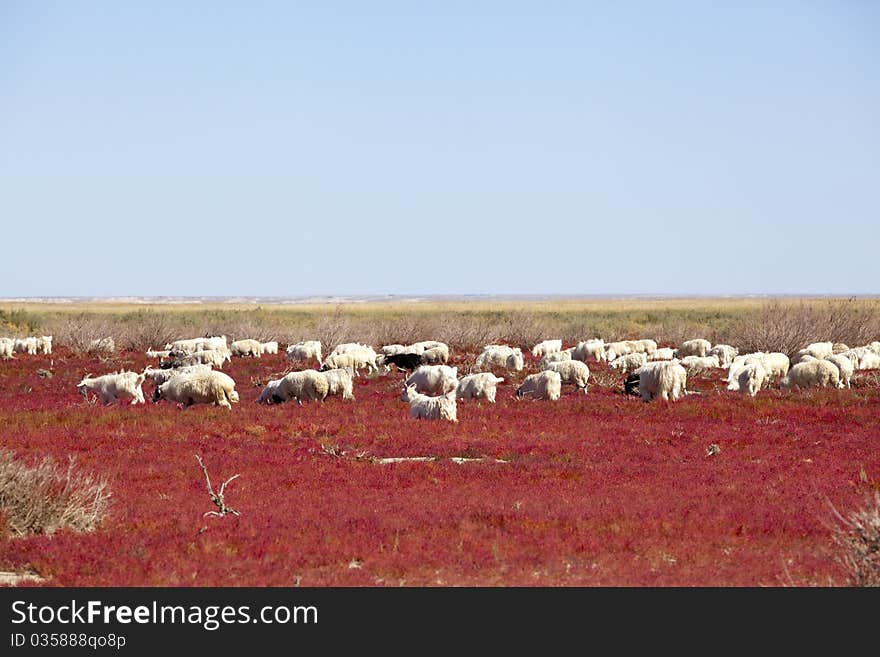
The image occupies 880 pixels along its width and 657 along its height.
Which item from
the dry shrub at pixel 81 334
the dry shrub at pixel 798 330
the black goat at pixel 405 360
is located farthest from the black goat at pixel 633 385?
the dry shrub at pixel 81 334

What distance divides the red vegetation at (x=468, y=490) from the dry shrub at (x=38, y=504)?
0.25 m

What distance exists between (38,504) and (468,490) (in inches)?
234

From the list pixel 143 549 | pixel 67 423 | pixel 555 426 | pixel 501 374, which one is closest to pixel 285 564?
pixel 143 549

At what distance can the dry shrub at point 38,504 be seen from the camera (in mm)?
11125

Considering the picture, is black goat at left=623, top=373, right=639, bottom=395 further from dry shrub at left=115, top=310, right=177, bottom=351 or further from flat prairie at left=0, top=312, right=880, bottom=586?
dry shrub at left=115, top=310, right=177, bottom=351

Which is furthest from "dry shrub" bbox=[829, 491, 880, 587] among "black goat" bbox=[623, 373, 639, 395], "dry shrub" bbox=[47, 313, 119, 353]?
"dry shrub" bbox=[47, 313, 119, 353]

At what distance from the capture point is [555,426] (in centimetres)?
2031

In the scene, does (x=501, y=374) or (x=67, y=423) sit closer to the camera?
(x=67, y=423)

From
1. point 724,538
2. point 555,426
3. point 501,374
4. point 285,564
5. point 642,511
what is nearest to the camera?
point 285,564

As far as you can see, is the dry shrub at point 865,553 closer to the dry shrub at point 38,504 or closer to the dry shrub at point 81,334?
the dry shrub at point 38,504
